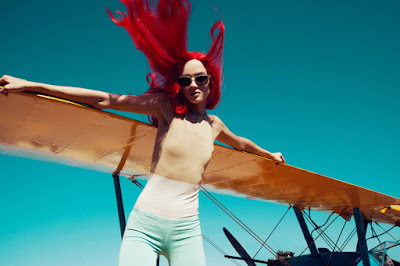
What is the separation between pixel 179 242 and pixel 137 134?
2079 millimetres

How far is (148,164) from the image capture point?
196 inches

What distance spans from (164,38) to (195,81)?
32 centimetres

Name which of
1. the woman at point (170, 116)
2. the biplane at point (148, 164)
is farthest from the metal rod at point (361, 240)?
the woman at point (170, 116)

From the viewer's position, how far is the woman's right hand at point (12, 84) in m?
1.77

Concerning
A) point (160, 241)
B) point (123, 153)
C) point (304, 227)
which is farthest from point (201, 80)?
point (304, 227)

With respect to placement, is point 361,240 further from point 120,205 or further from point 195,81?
point 195,81

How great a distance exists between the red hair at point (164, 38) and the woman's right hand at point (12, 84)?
2.11ft

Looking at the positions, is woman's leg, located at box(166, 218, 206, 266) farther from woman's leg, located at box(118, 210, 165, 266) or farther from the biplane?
the biplane

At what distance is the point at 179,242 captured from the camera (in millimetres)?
1779

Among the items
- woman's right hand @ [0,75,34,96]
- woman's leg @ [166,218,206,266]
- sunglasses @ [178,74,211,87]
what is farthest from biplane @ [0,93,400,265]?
woman's leg @ [166,218,206,266]

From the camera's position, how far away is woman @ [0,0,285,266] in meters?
1.75

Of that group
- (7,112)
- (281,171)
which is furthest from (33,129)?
(281,171)

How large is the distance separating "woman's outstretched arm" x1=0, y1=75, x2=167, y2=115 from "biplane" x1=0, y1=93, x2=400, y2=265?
1.04 ft

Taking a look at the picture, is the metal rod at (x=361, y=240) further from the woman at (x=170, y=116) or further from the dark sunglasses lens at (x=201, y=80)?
the dark sunglasses lens at (x=201, y=80)
